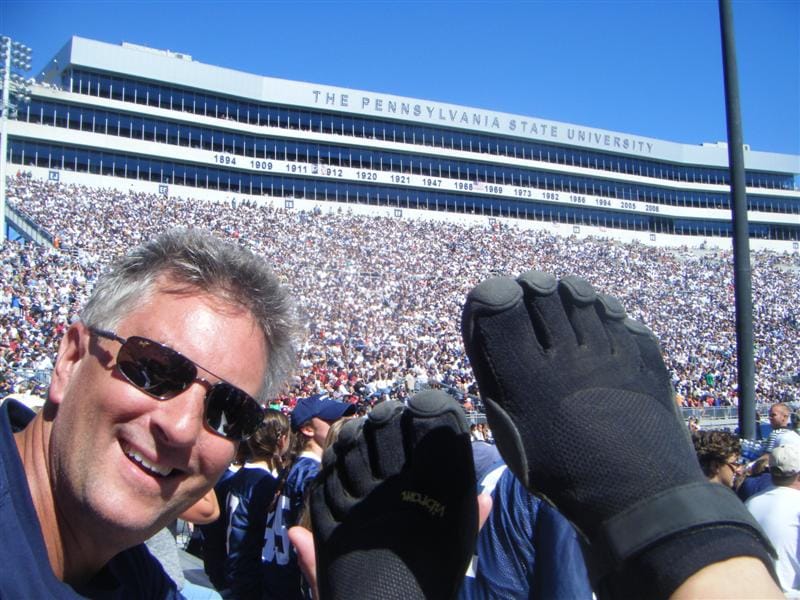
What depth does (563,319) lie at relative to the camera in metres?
1.41

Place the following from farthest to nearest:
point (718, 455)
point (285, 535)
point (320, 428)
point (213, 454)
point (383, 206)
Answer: point (383, 206) → point (718, 455) → point (320, 428) → point (285, 535) → point (213, 454)

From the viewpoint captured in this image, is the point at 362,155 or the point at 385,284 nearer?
the point at 385,284

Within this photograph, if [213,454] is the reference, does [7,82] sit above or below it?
above

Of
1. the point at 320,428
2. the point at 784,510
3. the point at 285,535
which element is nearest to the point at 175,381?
the point at 285,535

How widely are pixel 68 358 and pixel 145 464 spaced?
304mm

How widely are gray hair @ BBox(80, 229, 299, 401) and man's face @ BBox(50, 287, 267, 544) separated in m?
0.03

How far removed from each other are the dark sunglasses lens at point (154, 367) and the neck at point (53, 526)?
0.20 m

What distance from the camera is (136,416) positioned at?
1417 mm

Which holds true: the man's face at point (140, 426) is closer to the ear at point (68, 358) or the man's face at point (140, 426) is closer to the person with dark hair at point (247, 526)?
the ear at point (68, 358)

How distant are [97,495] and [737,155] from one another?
5883 mm

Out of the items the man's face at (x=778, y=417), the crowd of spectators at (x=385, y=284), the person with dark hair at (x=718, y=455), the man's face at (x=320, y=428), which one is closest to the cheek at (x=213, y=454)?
the man's face at (x=320, y=428)

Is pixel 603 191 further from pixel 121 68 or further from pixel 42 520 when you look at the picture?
pixel 42 520

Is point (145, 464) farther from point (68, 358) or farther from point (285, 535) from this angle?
point (285, 535)

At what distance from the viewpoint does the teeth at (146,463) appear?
1402 millimetres
